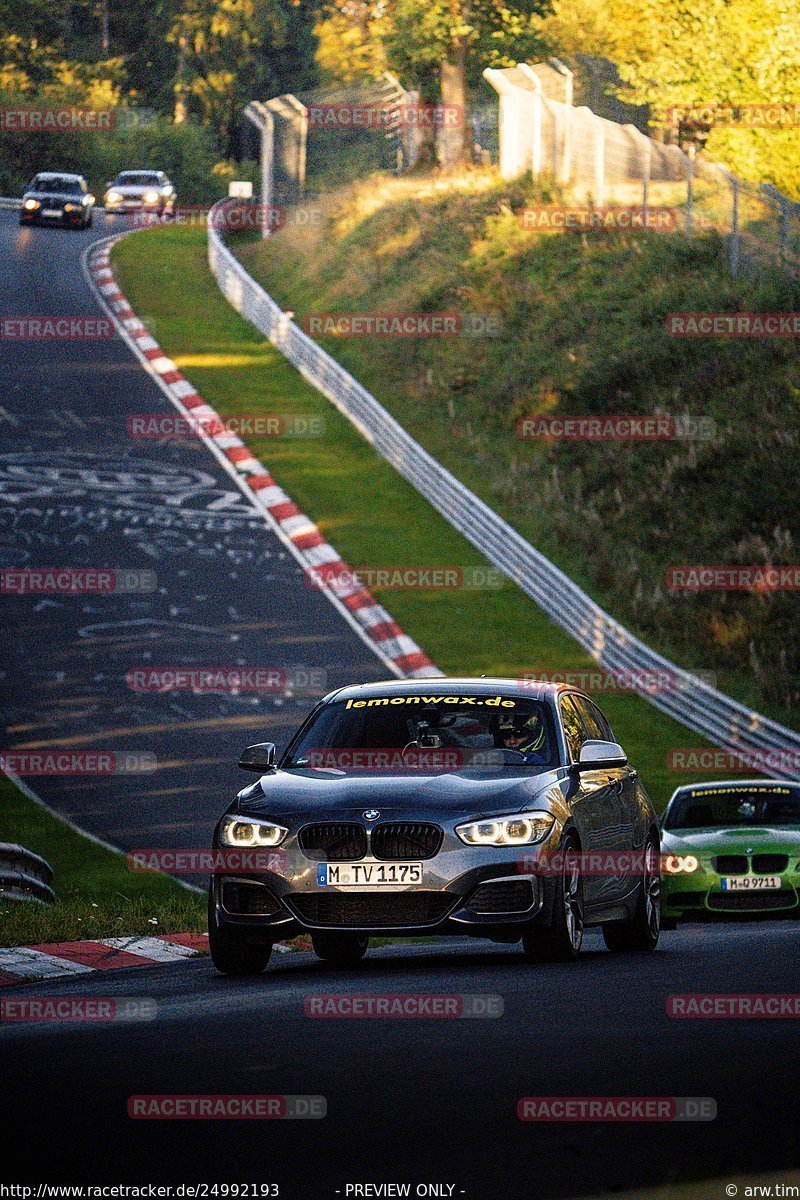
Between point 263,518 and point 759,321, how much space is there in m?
9.70

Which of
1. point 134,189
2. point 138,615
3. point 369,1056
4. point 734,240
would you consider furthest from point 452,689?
point 134,189

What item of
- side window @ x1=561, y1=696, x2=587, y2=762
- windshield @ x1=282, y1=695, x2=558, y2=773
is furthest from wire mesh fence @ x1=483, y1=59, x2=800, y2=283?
windshield @ x1=282, y1=695, x2=558, y2=773

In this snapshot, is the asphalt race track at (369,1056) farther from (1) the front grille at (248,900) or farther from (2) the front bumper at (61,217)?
(2) the front bumper at (61,217)

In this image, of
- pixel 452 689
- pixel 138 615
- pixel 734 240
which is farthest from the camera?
pixel 734 240

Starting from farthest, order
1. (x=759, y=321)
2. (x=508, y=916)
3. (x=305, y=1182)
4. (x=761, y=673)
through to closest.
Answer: (x=759, y=321) → (x=761, y=673) → (x=508, y=916) → (x=305, y=1182)

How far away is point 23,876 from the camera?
43.6ft

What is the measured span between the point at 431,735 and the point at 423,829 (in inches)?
42.0

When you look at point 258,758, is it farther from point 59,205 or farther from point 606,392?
point 59,205

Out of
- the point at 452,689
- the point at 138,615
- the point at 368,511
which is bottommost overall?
the point at 368,511

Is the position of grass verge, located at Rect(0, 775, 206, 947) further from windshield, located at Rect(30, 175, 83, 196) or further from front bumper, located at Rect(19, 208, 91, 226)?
windshield, located at Rect(30, 175, 83, 196)

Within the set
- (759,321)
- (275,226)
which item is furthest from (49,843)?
(275,226)

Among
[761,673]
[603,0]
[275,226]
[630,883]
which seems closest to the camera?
[630,883]

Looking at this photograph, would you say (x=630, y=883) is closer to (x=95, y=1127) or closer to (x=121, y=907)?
(x=121, y=907)

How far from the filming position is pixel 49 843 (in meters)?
16.9
